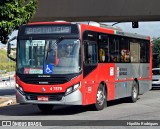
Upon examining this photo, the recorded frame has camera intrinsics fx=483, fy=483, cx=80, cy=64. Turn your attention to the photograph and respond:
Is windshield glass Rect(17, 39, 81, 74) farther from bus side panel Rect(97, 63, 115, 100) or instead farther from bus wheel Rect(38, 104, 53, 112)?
bus wheel Rect(38, 104, 53, 112)

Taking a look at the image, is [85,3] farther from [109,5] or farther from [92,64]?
[92,64]

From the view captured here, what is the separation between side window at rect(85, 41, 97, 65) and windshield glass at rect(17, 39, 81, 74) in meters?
0.51

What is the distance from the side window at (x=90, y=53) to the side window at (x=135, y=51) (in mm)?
4316

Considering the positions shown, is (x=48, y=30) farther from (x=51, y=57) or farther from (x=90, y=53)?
(x=90, y=53)

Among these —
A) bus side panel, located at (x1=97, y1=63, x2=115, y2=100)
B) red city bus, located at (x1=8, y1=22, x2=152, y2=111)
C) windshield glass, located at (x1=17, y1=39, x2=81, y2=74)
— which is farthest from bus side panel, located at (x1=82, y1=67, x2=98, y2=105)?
windshield glass, located at (x1=17, y1=39, x2=81, y2=74)

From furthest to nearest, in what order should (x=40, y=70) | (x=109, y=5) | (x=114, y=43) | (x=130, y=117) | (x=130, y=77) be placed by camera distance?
(x=109, y=5), (x=130, y=77), (x=114, y=43), (x=40, y=70), (x=130, y=117)

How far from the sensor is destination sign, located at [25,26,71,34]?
15.8 meters

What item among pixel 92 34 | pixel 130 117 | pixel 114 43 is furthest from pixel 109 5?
pixel 130 117

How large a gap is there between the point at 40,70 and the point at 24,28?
171 cm

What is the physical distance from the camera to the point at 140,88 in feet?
71.8

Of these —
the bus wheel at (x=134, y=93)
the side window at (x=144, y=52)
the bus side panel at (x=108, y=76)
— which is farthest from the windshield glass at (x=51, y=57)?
the side window at (x=144, y=52)

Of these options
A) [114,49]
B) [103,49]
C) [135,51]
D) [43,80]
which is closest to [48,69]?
[43,80]

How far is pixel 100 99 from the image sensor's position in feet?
55.4

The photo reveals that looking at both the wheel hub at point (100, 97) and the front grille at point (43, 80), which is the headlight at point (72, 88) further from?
the wheel hub at point (100, 97)
